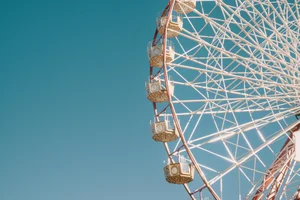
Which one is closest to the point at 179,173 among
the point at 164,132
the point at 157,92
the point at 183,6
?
the point at 164,132

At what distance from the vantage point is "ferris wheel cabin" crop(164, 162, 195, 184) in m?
21.7

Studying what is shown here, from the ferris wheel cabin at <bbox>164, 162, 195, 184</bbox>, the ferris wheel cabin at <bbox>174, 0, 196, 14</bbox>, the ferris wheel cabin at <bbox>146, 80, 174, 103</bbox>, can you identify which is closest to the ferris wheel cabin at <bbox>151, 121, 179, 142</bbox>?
the ferris wheel cabin at <bbox>146, 80, 174, 103</bbox>

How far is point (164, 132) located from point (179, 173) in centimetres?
217

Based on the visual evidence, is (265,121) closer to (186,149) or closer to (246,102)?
(246,102)

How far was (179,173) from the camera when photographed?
21.7m

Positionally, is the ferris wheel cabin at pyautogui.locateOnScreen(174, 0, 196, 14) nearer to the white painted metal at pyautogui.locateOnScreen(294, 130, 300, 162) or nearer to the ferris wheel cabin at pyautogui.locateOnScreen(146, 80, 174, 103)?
the ferris wheel cabin at pyautogui.locateOnScreen(146, 80, 174, 103)

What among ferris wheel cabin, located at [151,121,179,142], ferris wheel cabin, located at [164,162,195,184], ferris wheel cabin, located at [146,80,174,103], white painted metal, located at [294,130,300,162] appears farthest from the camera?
ferris wheel cabin, located at [146,80,174,103]

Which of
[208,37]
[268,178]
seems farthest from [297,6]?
[268,178]

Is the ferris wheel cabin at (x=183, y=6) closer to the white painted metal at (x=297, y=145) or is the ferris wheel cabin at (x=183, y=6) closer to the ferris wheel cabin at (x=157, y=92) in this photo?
the ferris wheel cabin at (x=157, y=92)

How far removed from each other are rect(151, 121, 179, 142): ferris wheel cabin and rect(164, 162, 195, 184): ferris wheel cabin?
1589mm

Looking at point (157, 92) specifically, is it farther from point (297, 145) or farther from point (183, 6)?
point (297, 145)

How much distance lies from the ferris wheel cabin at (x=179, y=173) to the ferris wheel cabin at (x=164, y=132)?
159 cm

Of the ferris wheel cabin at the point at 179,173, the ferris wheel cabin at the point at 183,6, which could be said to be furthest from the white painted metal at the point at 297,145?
the ferris wheel cabin at the point at 183,6

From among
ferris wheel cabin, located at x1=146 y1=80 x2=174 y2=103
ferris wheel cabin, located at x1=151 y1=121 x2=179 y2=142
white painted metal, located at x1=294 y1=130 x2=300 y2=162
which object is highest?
ferris wheel cabin, located at x1=146 y1=80 x2=174 y2=103
